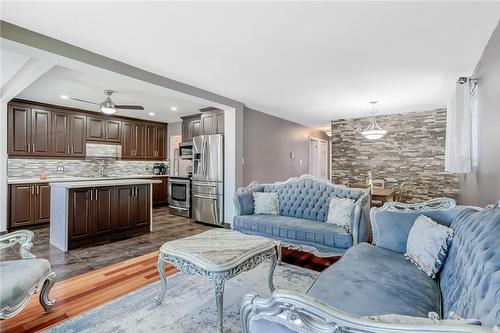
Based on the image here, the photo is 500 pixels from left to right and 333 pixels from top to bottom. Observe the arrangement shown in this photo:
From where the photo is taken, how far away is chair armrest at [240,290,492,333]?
71 centimetres

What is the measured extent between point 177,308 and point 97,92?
13.5 ft

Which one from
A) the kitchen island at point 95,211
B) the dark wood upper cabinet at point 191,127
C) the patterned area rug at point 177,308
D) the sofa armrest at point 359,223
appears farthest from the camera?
the dark wood upper cabinet at point 191,127

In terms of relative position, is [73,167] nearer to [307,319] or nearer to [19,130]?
[19,130]

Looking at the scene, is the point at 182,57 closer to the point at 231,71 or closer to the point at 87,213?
the point at 231,71

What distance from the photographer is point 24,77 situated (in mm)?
3412

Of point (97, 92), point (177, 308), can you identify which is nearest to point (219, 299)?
point (177, 308)

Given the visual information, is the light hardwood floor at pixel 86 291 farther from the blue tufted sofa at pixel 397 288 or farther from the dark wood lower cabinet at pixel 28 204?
the dark wood lower cabinet at pixel 28 204

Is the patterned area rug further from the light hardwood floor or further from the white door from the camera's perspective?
the white door

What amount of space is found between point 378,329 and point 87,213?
4.06m

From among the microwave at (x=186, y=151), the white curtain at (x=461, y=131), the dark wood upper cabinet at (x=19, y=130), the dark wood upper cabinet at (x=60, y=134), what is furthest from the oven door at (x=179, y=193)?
the white curtain at (x=461, y=131)

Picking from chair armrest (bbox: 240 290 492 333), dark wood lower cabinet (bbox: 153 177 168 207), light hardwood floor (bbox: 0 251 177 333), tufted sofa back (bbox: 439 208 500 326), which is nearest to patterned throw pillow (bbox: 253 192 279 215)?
light hardwood floor (bbox: 0 251 177 333)

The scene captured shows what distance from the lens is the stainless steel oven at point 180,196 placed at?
5.78 m

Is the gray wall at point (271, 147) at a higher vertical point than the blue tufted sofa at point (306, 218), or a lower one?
higher

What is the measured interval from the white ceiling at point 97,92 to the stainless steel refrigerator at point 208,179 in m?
0.99
